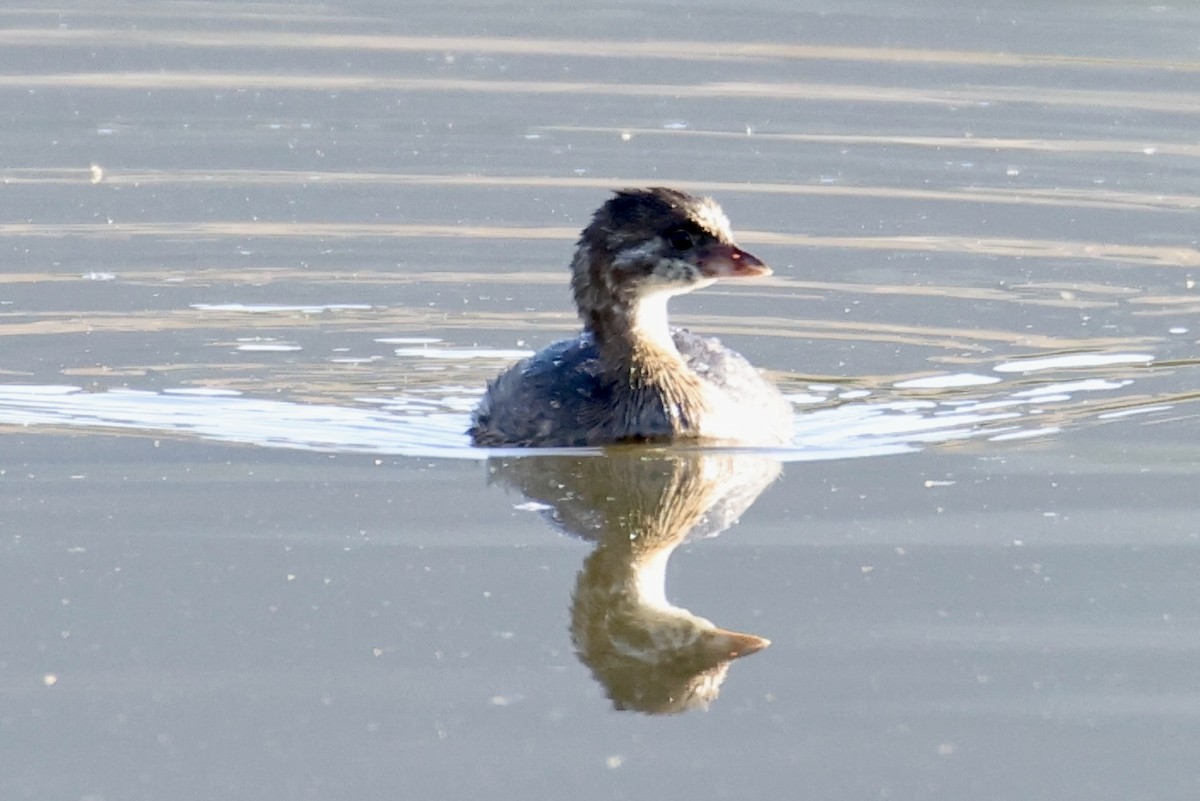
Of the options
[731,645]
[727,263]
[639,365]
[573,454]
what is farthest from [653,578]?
[727,263]

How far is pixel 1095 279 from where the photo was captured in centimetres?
1191

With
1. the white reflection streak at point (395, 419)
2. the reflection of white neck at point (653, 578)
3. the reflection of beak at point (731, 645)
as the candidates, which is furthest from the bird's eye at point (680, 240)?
the reflection of beak at point (731, 645)

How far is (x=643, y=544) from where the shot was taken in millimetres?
7730

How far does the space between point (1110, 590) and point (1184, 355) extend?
368 cm

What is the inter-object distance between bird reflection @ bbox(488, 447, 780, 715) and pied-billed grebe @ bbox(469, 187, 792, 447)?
21 centimetres

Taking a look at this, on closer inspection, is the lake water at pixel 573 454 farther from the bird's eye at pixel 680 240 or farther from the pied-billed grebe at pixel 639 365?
the bird's eye at pixel 680 240

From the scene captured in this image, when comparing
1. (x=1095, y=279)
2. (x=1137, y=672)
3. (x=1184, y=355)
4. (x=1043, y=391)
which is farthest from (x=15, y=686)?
(x=1095, y=279)

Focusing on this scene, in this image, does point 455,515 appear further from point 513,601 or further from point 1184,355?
point 1184,355

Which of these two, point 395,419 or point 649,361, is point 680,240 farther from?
point 395,419

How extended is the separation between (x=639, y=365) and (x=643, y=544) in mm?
1878

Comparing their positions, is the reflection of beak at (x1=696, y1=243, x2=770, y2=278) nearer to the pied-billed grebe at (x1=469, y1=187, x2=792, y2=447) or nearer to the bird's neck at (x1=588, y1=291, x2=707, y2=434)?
the pied-billed grebe at (x1=469, y1=187, x2=792, y2=447)

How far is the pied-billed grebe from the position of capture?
9219 mm

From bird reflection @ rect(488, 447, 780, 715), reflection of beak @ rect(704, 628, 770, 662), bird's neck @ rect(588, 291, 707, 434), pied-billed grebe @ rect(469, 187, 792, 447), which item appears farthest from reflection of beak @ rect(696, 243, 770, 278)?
reflection of beak @ rect(704, 628, 770, 662)

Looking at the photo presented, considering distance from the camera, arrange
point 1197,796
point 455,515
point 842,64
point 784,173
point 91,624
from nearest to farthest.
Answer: point 1197,796 < point 91,624 < point 455,515 < point 784,173 < point 842,64
